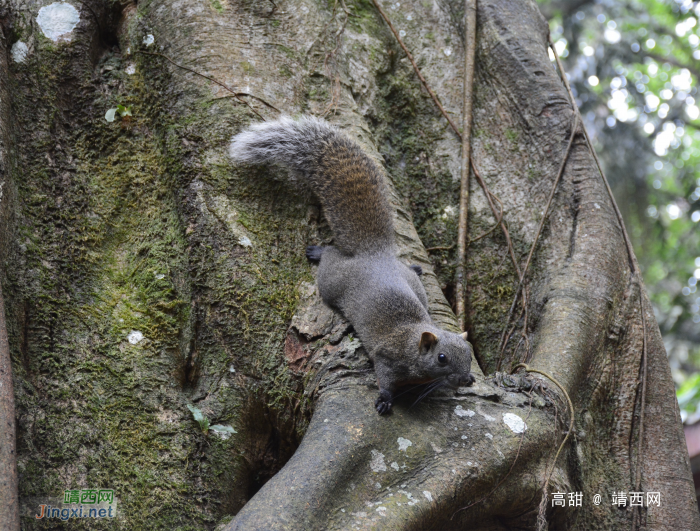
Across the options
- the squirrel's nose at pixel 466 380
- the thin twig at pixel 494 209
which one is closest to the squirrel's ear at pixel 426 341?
the squirrel's nose at pixel 466 380

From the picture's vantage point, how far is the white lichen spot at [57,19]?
3561mm

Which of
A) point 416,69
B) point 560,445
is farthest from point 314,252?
point 416,69

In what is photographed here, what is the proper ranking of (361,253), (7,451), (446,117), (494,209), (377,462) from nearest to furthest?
(7,451)
(377,462)
(361,253)
(494,209)
(446,117)

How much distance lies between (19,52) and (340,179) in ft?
6.90

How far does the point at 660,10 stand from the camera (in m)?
14.9

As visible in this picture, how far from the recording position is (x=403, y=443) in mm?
2521

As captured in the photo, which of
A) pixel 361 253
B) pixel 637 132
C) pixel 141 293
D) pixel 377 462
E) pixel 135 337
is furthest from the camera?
pixel 637 132

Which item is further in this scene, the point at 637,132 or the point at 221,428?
the point at 637,132

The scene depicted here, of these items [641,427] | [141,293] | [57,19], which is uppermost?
[57,19]

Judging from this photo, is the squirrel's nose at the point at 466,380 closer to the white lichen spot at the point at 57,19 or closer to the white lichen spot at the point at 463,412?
the white lichen spot at the point at 463,412

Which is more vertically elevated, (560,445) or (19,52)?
(19,52)

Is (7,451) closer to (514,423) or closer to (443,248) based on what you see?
(514,423)

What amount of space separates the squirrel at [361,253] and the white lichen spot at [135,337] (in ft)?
3.32

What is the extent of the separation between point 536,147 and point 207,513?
10.3 ft
